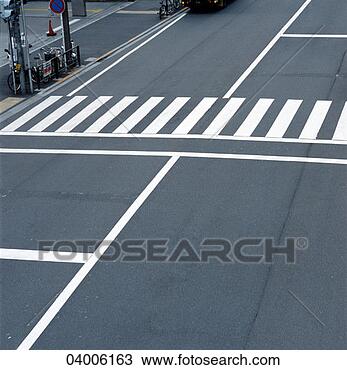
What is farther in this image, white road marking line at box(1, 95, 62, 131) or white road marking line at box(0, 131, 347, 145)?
white road marking line at box(1, 95, 62, 131)

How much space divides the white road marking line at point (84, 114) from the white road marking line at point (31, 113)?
1734mm

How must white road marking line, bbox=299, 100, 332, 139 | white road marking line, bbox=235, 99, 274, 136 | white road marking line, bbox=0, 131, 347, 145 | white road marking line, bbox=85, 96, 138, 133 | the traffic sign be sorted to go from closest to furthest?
white road marking line, bbox=0, 131, 347, 145, white road marking line, bbox=299, 100, 332, 139, white road marking line, bbox=235, 99, 274, 136, white road marking line, bbox=85, 96, 138, 133, the traffic sign

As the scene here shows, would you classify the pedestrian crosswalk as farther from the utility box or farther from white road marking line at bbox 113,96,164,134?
the utility box

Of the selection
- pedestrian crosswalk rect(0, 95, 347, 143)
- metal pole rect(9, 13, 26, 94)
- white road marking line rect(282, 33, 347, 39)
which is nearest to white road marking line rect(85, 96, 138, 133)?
pedestrian crosswalk rect(0, 95, 347, 143)

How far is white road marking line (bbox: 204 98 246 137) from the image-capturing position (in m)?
25.7

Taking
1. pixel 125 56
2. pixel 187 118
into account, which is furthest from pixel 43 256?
pixel 125 56

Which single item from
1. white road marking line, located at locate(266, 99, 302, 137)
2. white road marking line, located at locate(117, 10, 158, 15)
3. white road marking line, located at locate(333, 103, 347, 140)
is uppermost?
white road marking line, located at locate(333, 103, 347, 140)

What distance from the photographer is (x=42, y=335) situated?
13867 mm

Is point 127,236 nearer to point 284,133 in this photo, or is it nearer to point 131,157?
point 131,157

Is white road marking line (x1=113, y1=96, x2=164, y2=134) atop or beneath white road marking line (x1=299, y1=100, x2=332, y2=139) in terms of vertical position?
beneath

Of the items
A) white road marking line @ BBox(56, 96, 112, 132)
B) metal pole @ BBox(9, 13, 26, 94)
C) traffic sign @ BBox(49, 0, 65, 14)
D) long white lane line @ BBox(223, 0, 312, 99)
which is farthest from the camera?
traffic sign @ BBox(49, 0, 65, 14)

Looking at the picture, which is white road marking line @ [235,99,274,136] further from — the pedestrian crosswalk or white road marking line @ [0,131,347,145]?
white road marking line @ [0,131,347,145]

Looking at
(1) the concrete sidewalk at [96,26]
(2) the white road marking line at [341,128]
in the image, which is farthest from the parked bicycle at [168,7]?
(2) the white road marking line at [341,128]

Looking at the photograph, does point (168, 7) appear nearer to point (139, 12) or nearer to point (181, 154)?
point (139, 12)
